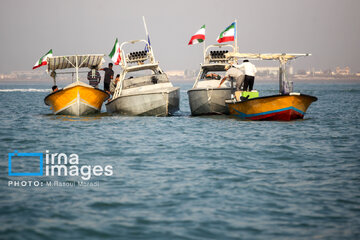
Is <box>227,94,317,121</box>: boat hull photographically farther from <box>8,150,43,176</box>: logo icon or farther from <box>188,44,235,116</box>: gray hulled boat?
<box>8,150,43,176</box>: logo icon

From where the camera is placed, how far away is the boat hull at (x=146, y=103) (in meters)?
22.0

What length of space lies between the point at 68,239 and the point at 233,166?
5.45 m

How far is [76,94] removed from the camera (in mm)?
22578

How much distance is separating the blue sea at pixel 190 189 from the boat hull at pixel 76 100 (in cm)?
624

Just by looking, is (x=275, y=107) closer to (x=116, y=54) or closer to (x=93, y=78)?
(x=116, y=54)

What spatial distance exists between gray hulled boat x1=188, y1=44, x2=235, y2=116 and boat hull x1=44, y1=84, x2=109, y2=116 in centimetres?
477

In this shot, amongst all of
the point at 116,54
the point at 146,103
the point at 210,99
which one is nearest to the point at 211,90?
the point at 210,99

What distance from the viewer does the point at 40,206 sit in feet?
25.8

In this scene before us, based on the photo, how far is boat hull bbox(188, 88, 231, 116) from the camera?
21875 millimetres

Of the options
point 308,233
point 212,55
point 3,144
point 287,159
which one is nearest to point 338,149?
point 287,159

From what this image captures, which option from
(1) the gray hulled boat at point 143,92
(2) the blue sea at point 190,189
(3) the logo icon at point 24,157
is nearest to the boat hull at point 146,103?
(1) the gray hulled boat at point 143,92

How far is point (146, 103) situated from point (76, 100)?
3.47m

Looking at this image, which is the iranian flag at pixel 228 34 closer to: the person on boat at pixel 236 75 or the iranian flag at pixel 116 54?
the person on boat at pixel 236 75

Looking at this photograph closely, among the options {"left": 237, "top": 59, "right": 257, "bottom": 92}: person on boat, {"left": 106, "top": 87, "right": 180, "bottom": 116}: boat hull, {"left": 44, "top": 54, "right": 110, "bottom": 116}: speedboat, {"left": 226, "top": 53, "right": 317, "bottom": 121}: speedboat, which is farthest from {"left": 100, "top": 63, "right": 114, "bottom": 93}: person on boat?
{"left": 237, "top": 59, "right": 257, "bottom": 92}: person on boat
